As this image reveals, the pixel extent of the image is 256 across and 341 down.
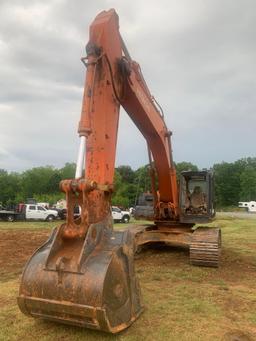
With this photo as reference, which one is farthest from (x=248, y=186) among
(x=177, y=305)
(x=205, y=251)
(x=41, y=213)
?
(x=177, y=305)

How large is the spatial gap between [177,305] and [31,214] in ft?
84.9

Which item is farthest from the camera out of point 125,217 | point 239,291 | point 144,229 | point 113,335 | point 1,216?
point 125,217

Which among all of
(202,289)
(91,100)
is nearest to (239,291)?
(202,289)

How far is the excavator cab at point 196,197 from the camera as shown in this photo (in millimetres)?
10359

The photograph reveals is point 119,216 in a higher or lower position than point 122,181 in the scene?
lower

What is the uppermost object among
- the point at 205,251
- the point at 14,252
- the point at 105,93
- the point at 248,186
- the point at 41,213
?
the point at 248,186

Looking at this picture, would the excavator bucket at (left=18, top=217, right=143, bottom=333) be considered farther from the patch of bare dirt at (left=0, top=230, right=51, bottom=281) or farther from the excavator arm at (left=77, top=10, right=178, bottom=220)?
the patch of bare dirt at (left=0, top=230, right=51, bottom=281)

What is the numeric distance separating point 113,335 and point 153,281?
9.91 feet

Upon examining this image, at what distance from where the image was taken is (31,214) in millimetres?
30672

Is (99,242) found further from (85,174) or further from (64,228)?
(85,174)

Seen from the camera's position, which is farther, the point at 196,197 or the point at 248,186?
the point at 248,186

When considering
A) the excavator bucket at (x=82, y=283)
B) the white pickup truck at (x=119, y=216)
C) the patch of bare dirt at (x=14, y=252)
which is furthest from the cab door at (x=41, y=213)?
the excavator bucket at (x=82, y=283)

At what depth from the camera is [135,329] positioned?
Answer: 5.02 metres

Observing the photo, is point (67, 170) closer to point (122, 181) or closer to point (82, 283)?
point (122, 181)
